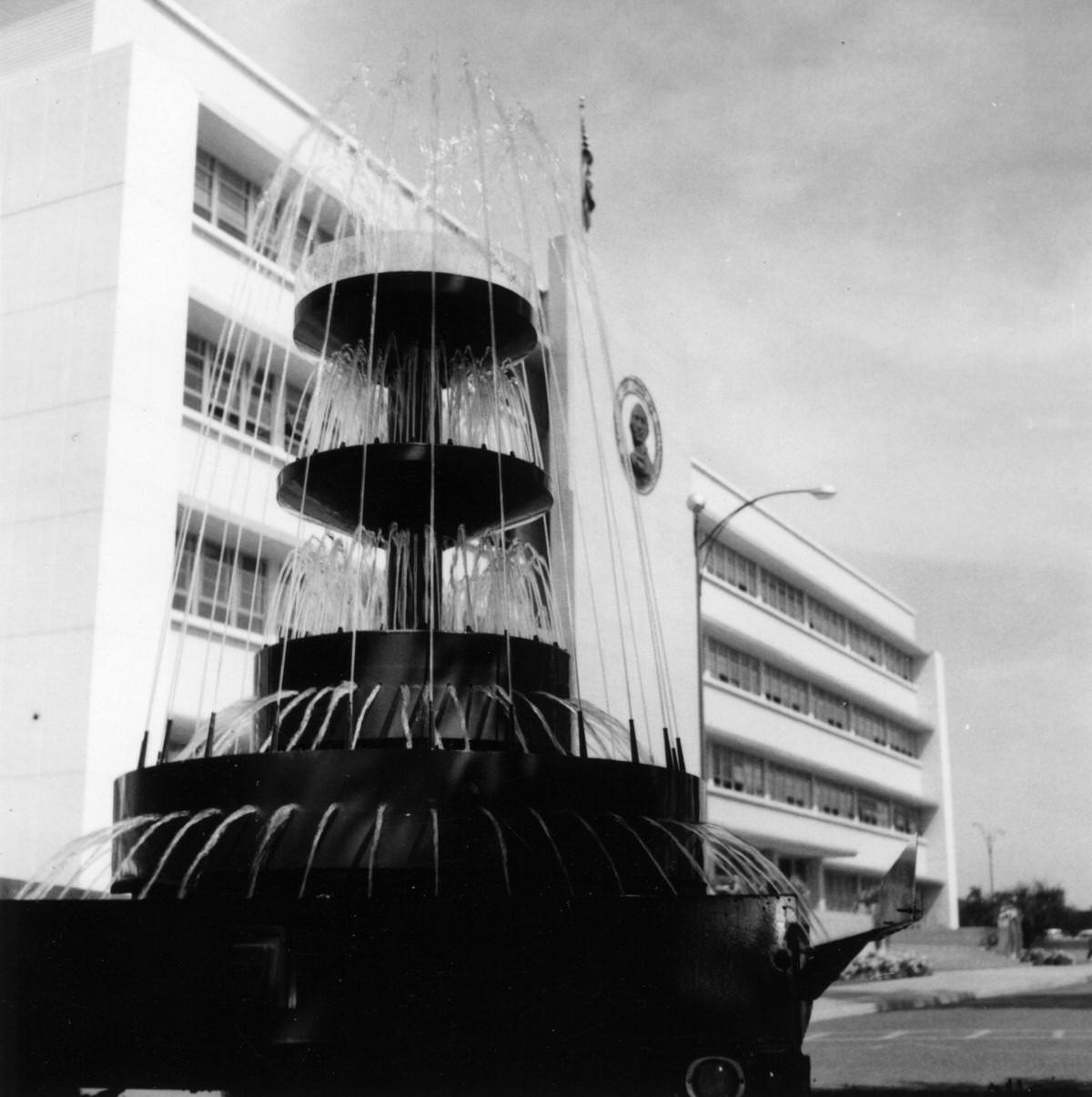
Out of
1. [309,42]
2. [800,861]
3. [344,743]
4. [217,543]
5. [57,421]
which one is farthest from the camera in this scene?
[800,861]

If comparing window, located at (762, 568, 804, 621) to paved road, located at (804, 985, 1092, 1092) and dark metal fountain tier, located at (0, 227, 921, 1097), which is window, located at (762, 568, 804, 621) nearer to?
paved road, located at (804, 985, 1092, 1092)

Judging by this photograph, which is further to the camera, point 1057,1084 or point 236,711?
point 1057,1084

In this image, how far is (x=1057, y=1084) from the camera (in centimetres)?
1370

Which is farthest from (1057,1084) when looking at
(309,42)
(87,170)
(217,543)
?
(87,170)

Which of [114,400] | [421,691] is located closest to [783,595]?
[114,400]

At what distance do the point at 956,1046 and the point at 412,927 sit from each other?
1472 cm

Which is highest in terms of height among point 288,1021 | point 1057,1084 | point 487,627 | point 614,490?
point 614,490

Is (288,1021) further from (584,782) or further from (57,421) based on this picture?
(57,421)

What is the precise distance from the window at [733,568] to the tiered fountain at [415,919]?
39795 millimetres

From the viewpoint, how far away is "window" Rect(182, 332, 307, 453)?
24.4m

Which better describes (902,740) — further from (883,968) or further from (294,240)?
(294,240)

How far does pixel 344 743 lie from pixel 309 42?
6.31m

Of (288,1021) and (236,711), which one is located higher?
(236,711)

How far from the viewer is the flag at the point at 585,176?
1299 inches
